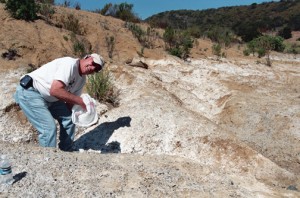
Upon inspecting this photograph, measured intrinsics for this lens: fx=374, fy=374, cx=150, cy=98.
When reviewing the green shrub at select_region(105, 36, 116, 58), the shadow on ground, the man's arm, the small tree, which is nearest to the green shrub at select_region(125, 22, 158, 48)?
the green shrub at select_region(105, 36, 116, 58)

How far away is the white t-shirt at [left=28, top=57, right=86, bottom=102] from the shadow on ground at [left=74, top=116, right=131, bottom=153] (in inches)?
55.7

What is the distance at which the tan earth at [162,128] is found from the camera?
11.9ft

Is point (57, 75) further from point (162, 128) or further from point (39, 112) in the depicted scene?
point (162, 128)

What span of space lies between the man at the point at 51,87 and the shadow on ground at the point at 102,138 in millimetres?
1199

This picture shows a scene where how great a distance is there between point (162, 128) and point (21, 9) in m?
6.23

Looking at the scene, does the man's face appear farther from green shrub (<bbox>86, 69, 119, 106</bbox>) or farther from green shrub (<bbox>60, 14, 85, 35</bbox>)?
green shrub (<bbox>60, 14, 85, 35</bbox>)

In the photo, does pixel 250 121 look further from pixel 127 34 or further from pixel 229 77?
pixel 127 34

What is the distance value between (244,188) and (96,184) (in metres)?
1.52

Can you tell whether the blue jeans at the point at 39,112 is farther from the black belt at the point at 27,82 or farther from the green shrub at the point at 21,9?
the green shrub at the point at 21,9

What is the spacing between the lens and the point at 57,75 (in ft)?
12.7

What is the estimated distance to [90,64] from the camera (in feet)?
13.3

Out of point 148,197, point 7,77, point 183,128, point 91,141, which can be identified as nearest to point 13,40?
point 7,77

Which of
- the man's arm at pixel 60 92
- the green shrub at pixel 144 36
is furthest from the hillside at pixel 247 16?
the man's arm at pixel 60 92

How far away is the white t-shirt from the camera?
12.8 ft
